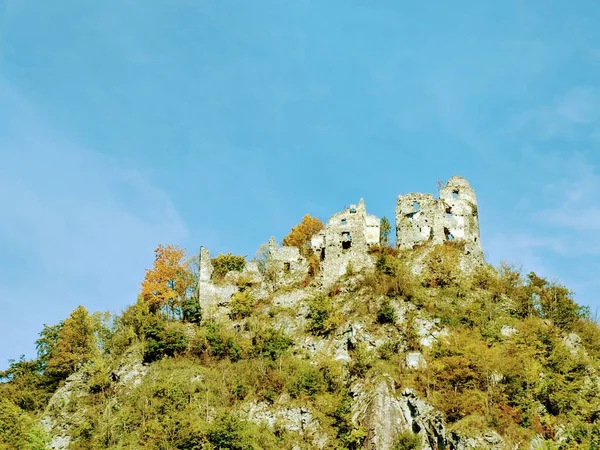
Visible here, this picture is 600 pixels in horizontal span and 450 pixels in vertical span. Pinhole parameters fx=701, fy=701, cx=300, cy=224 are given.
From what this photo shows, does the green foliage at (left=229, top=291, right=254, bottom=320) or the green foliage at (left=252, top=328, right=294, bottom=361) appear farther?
the green foliage at (left=229, top=291, right=254, bottom=320)

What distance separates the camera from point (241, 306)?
5425cm

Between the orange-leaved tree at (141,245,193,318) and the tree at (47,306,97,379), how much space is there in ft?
18.2

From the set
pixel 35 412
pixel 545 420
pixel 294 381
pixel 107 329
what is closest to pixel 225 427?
pixel 294 381

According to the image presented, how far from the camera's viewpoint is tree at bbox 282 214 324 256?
226 feet

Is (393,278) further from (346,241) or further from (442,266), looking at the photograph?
(346,241)

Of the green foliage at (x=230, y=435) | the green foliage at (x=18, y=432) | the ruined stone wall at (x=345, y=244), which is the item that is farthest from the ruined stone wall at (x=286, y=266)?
the green foliage at (x=18, y=432)

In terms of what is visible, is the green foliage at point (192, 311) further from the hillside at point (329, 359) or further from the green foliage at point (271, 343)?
the green foliage at point (271, 343)

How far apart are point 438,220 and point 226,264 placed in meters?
18.0

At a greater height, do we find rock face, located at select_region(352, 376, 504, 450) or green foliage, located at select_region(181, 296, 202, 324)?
green foliage, located at select_region(181, 296, 202, 324)

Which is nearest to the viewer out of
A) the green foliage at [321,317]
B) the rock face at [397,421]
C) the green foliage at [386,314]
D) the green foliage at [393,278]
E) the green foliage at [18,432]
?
the rock face at [397,421]

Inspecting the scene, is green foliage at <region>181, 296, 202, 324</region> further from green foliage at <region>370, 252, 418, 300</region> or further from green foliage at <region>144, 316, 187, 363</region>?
green foliage at <region>370, 252, 418, 300</region>

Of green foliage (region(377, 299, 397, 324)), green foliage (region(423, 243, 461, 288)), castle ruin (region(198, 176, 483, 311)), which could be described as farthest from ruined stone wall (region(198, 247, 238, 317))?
green foliage (region(423, 243, 461, 288))

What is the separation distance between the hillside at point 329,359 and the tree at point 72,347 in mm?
151

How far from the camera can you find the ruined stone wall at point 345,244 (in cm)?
5556
